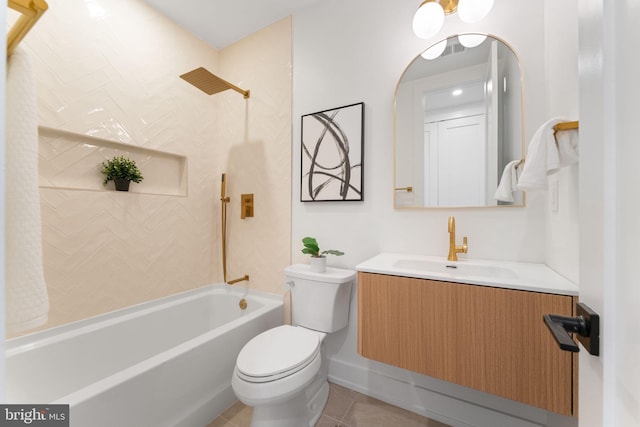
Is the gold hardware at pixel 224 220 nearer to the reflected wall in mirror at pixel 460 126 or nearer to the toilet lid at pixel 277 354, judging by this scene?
the toilet lid at pixel 277 354

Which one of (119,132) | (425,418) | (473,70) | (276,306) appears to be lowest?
(425,418)

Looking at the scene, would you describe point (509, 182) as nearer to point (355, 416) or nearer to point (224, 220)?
point (355, 416)

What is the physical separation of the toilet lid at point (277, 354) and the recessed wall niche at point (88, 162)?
4.47ft

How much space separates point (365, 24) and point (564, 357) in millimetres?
1924

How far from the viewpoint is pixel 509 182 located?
1.25m

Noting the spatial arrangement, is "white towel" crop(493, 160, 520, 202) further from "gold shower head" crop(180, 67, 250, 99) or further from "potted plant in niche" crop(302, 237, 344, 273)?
"gold shower head" crop(180, 67, 250, 99)

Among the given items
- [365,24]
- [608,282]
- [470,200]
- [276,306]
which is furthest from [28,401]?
[365,24]

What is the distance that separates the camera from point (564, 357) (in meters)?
0.82

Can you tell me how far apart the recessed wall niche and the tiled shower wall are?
0.04 metres

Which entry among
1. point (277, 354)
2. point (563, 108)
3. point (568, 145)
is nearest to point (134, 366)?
point (277, 354)

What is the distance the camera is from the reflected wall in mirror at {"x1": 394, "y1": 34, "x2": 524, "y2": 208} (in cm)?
127

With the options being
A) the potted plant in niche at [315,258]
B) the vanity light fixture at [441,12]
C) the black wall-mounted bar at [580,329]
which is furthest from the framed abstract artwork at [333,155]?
the black wall-mounted bar at [580,329]

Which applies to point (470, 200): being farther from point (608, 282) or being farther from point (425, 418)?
point (425, 418)

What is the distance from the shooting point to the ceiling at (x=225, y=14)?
178cm
